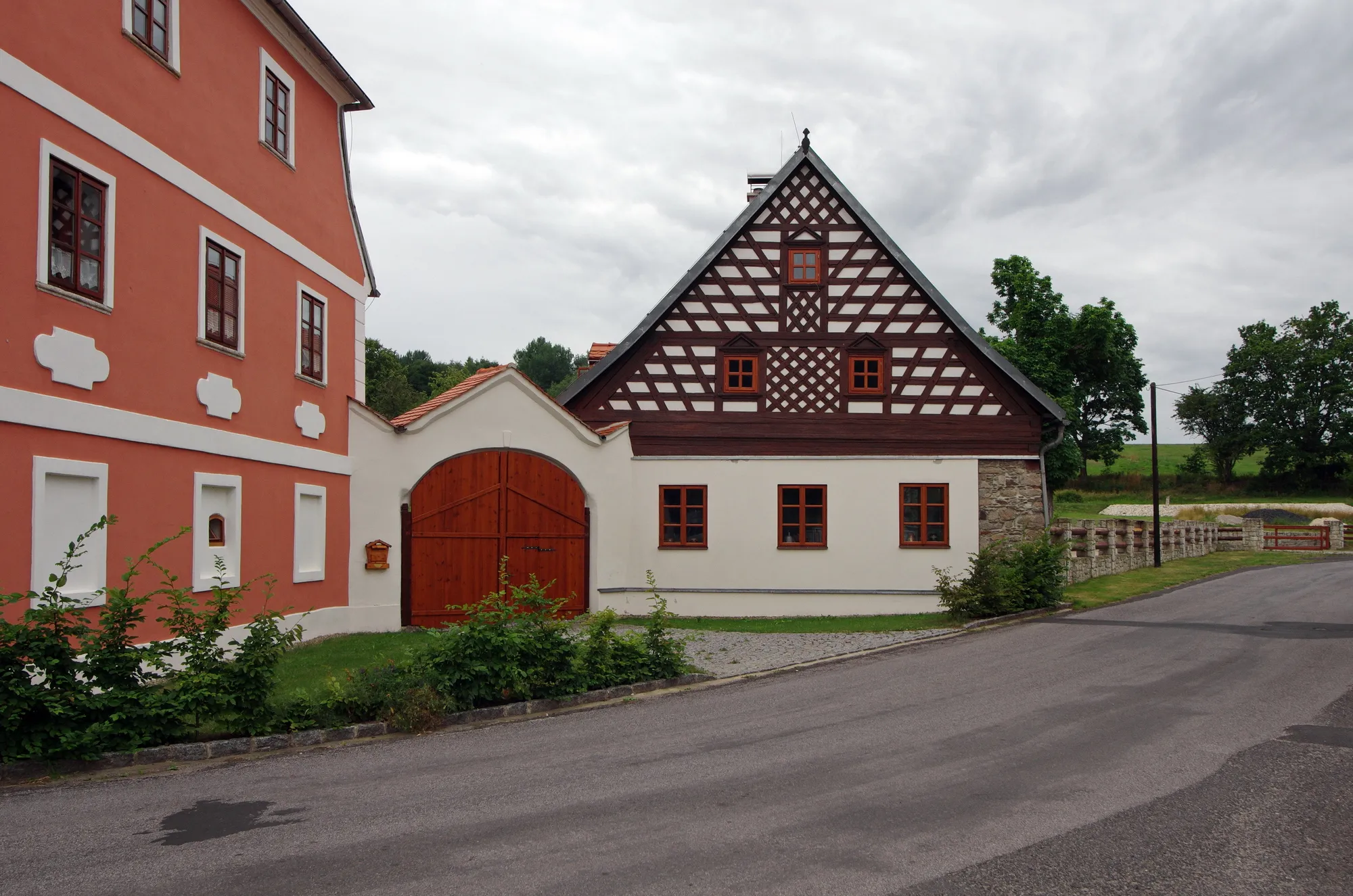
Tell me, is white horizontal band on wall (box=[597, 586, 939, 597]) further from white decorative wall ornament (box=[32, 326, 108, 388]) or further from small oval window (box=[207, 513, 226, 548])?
white decorative wall ornament (box=[32, 326, 108, 388])

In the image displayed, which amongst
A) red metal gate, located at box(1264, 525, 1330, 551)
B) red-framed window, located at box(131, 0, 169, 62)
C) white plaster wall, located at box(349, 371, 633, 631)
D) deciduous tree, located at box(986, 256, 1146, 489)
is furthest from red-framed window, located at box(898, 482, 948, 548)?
red metal gate, located at box(1264, 525, 1330, 551)

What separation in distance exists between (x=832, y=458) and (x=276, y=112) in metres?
11.2

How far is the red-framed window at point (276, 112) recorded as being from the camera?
14.4m

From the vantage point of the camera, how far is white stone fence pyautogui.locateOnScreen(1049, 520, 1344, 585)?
2494 centimetres

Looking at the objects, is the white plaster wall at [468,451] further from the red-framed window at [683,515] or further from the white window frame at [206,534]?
the white window frame at [206,534]

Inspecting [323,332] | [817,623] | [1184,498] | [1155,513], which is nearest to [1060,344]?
[1155,513]

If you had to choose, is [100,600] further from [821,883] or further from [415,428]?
[821,883]

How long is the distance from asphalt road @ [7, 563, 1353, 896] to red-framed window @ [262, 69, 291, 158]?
9527 millimetres

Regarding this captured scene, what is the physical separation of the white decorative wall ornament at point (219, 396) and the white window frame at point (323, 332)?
78.5 inches

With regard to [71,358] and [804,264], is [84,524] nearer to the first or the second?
[71,358]

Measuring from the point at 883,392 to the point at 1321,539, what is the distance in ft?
105

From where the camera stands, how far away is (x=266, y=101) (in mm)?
14445

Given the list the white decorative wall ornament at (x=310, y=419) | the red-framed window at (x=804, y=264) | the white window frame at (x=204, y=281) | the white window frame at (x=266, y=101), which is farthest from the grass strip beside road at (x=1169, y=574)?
the white window frame at (x=266, y=101)

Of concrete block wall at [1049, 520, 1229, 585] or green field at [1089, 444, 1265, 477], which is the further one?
green field at [1089, 444, 1265, 477]
